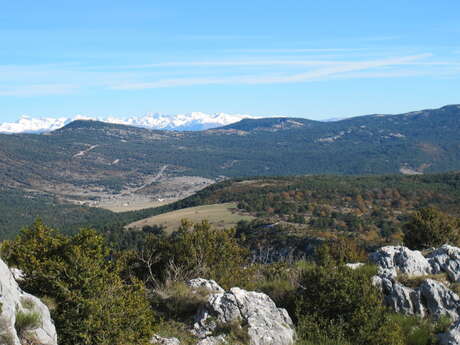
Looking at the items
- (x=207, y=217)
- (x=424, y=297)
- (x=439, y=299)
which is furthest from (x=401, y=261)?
(x=207, y=217)

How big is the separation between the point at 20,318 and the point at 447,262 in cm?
1563

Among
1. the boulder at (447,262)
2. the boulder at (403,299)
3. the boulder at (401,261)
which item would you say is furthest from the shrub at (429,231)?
the boulder at (403,299)

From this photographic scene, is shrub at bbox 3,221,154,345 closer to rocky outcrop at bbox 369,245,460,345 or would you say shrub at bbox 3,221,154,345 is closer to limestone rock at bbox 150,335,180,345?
limestone rock at bbox 150,335,180,345

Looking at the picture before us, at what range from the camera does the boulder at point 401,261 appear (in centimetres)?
1827

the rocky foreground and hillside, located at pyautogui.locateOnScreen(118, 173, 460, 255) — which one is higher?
the rocky foreground

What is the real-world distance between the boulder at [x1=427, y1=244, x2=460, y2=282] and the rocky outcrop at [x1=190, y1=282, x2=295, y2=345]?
803 cm

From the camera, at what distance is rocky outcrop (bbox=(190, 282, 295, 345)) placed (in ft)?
40.8

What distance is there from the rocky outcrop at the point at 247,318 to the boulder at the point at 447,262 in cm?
803

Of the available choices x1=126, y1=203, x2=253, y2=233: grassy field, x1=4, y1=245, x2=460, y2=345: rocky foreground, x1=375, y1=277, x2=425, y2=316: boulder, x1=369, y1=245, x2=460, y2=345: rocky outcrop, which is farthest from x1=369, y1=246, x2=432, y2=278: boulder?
x1=126, y1=203, x2=253, y2=233: grassy field

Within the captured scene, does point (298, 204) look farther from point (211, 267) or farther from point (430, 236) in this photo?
point (211, 267)

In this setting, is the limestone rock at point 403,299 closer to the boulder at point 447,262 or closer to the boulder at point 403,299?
the boulder at point 403,299

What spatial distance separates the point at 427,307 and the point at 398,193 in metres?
113

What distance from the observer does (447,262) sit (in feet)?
60.7

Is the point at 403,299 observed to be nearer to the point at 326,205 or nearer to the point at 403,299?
the point at 403,299
